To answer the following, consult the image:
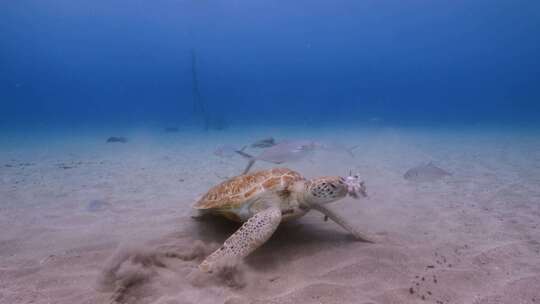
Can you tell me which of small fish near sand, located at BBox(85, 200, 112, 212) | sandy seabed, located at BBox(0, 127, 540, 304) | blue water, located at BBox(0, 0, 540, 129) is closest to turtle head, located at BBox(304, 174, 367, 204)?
sandy seabed, located at BBox(0, 127, 540, 304)

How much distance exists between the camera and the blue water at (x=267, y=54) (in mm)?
86250

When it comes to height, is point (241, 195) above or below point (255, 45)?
below

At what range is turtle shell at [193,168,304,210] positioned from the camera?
344 cm

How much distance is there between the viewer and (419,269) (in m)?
2.87

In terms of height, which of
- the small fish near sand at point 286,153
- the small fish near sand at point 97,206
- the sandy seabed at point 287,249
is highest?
the small fish near sand at point 286,153

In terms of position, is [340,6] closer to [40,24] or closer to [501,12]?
[501,12]

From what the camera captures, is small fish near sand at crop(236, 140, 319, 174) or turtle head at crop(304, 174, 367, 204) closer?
turtle head at crop(304, 174, 367, 204)

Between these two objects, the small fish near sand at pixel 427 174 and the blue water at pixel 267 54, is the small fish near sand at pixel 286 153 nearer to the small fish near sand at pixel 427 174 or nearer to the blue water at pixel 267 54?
the small fish near sand at pixel 427 174

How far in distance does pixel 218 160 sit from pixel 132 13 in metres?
118

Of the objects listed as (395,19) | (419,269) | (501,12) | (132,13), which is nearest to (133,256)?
(419,269)

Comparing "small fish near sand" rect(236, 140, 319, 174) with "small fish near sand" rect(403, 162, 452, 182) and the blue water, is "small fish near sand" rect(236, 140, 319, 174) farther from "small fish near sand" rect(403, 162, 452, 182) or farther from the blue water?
the blue water

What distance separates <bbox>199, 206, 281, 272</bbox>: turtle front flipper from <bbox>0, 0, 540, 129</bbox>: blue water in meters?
74.0

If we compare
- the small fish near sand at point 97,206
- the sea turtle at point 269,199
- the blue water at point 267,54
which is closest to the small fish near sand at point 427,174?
the sea turtle at point 269,199

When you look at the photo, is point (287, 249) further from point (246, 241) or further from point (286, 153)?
point (286, 153)
